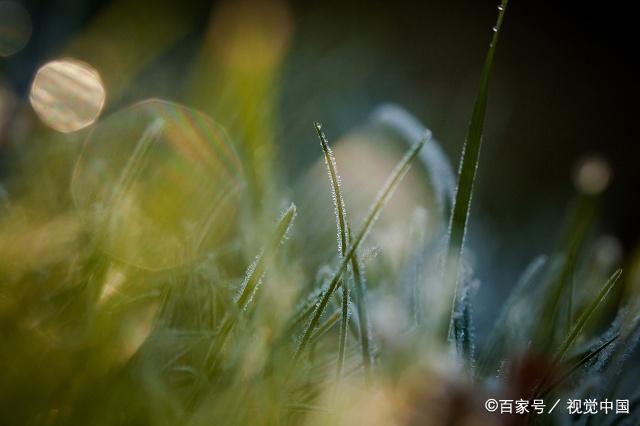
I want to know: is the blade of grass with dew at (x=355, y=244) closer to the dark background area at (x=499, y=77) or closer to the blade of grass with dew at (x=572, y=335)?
the blade of grass with dew at (x=572, y=335)

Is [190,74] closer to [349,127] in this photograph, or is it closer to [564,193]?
[349,127]

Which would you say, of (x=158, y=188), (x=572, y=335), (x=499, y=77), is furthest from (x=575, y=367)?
(x=499, y=77)

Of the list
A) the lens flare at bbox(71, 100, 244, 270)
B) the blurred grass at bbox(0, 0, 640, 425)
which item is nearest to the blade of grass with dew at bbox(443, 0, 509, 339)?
the blurred grass at bbox(0, 0, 640, 425)

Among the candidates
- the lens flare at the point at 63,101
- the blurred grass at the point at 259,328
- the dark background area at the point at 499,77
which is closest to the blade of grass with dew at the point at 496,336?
the blurred grass at the point at 259,328

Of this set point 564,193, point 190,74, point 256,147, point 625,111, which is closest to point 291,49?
point 190,74

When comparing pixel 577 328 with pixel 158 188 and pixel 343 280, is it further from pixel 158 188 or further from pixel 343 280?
pixel 158 188

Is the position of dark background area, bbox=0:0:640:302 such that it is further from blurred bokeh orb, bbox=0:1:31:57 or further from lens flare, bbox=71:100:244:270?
lens flare, bbox=71:100:244:270
